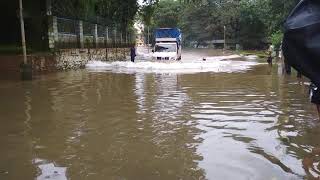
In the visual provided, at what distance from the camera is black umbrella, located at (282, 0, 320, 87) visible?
327 centimetres

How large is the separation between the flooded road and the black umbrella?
301 centimetres

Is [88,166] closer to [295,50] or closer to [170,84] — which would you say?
[295,50]

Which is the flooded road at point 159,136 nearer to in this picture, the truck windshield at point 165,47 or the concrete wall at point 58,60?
the concrete wall at point 58,60

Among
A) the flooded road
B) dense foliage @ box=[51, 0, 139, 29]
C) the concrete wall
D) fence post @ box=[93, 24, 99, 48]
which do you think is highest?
dense foliage @ box=[51, 0, 139, 29]

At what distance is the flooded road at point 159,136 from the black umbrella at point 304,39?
118 inches

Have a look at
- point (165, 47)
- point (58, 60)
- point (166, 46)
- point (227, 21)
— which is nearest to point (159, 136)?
point (58, 60)

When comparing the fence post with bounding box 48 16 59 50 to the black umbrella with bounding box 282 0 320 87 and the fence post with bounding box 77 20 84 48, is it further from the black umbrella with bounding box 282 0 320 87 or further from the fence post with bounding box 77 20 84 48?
the black umbrella with bounding box 282 0 320 87

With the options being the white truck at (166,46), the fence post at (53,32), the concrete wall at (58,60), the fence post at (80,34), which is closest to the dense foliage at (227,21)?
the white truck at (166,46)

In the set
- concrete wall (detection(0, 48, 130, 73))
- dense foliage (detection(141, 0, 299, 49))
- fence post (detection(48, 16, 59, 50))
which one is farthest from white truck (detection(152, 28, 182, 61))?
dense foliage (detection(141, 0, 299, 49))

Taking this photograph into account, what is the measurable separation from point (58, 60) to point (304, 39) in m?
24.7

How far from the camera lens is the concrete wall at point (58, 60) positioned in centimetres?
2372

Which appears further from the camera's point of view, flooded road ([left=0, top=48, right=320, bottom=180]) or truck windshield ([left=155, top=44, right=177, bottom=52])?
truck windshield ([left=155, top=44, right=177, bottom=52])

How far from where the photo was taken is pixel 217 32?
8781 cm

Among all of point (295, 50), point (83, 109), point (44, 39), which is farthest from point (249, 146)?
point (44, 39)
